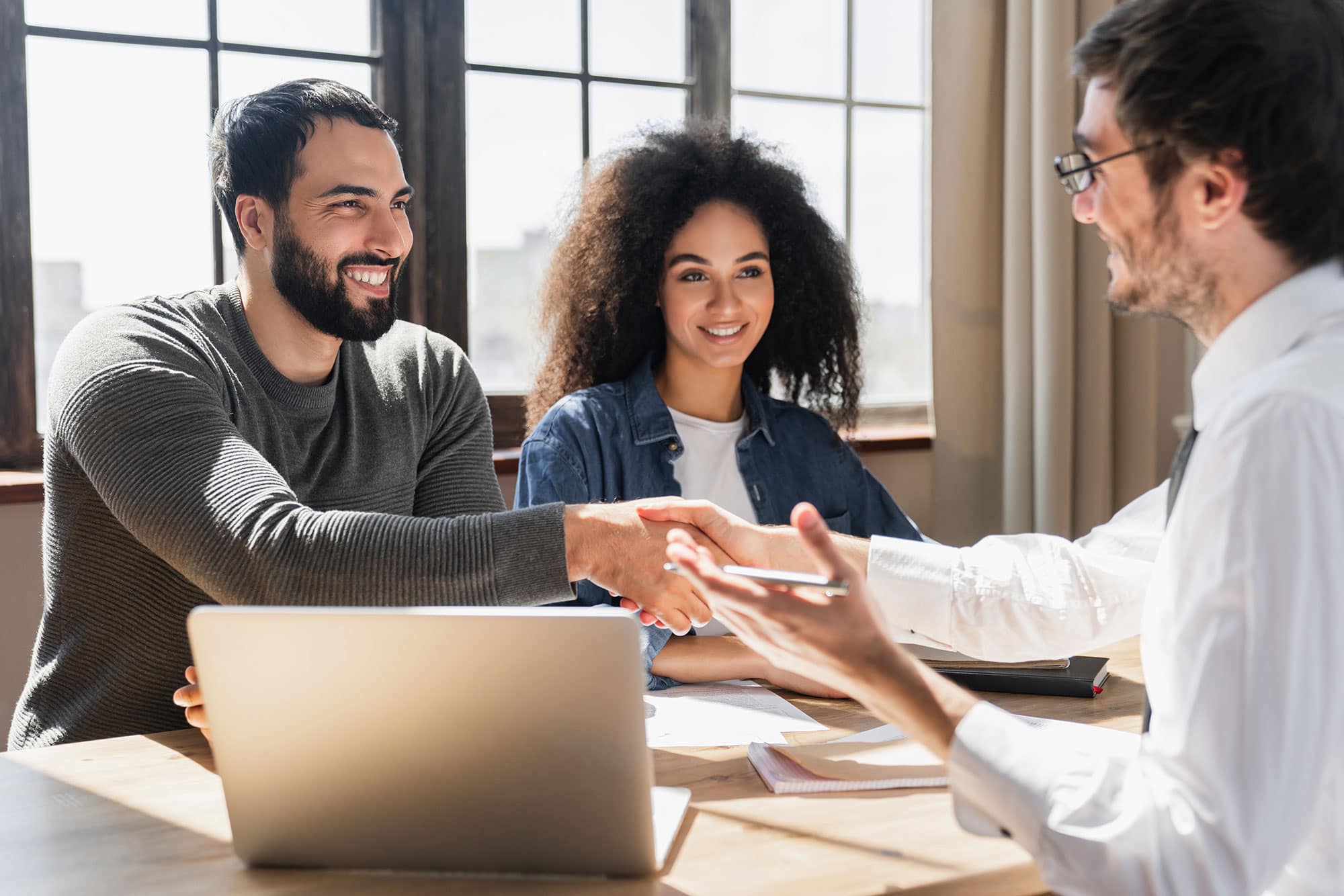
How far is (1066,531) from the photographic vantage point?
10.2 feet

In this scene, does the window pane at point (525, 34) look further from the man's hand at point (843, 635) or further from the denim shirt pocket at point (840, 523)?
the man's hand at point (843, 635)

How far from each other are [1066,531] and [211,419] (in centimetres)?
233

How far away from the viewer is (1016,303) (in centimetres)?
310

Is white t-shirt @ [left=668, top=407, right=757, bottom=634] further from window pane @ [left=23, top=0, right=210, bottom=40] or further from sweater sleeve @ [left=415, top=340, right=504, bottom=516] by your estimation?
window pane @ [left=23, top=0, right=210, bottom=40]

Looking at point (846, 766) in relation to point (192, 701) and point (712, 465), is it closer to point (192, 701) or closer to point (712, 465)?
point (192, 701)

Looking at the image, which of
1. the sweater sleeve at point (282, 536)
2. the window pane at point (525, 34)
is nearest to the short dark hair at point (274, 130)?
the sweater sleeve at point (282, 536)

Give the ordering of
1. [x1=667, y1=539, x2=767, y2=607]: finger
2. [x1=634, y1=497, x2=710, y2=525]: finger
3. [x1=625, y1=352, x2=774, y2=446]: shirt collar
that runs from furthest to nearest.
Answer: [x1=625, y1=352, x2=774, y2=446]: shirt collar < [x1=634, y1=497, x2=710, y2=525]: finger < [x1=667, y1=539, x2=767, y2=607]: finger

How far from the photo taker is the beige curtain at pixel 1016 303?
3.04 m

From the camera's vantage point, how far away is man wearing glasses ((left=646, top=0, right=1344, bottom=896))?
2.45ft

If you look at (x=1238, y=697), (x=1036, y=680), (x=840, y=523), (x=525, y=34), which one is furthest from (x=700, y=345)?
(x=1238, y=697)

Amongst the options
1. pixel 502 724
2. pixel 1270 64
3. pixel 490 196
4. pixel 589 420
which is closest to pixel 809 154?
pixel 490 196

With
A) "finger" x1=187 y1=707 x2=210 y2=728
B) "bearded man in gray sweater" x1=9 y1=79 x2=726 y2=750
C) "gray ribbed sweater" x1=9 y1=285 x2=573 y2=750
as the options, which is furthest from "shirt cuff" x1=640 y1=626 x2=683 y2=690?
"finger" x1=187 y1=707 x2=210 y2=728

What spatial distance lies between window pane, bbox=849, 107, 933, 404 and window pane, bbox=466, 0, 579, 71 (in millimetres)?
886

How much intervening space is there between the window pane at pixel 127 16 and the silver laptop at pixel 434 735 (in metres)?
1.95
